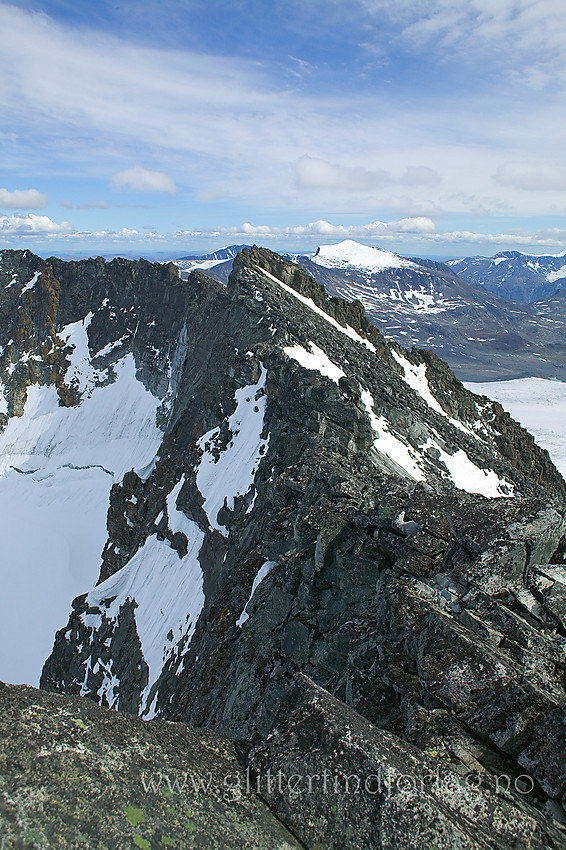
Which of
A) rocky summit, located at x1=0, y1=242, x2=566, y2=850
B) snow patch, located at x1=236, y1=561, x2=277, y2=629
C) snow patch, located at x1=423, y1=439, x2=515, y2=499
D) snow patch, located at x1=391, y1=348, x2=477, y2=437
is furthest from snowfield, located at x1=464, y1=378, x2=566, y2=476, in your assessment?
snow patch, located at x1=236, y1=561, x2=277, y2=629

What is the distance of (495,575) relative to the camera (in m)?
8.84

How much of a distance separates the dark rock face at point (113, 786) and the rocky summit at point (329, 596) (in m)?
0.05

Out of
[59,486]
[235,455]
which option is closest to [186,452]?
[235,455]

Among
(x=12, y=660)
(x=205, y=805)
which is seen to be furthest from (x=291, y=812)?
(x=12, y=660)

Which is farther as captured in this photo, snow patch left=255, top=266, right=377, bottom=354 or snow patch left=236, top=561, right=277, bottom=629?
snow patch left=255, top=266, right=377, bottom=354

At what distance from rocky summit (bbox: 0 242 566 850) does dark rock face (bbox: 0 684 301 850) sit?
0.05 meters

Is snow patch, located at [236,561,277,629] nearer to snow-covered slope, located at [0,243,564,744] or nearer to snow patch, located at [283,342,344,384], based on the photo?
snow-covered slope, located at [0,243,564,744]

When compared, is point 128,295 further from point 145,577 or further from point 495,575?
point 495,575

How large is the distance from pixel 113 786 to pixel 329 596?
296 inches

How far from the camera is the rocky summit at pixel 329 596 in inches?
229

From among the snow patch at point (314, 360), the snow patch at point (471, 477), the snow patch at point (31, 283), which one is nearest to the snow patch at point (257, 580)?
the snow patch at point (314, 360)

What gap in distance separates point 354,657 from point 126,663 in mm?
24683

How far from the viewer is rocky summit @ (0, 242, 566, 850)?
5.82 meters

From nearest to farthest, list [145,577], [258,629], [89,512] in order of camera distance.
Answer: [258,629] → [145,577] → [89,512]
